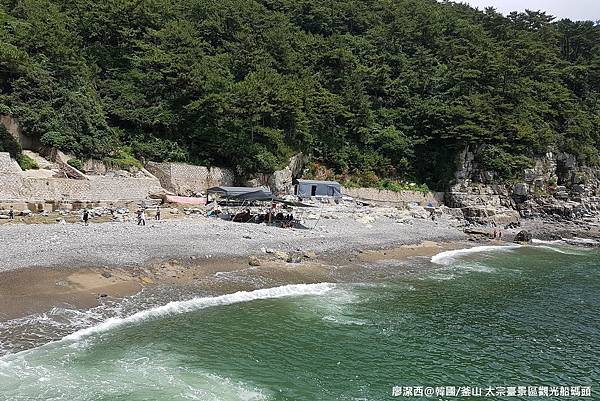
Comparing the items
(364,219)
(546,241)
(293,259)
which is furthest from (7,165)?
(546,241)

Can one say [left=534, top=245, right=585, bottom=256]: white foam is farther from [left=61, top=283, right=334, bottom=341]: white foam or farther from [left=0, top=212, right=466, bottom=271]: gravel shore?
[left=61, top=283, right=334, bottom=341]: white foam

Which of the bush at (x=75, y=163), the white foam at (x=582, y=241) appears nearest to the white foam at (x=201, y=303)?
the bush at (x=75, y=163)

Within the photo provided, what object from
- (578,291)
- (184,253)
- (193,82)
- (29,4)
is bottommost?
(578,291)

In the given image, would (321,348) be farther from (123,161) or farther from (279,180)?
(279,180)

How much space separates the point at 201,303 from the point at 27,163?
22.7 metres

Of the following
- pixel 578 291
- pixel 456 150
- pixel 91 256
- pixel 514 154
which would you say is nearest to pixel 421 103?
pixel 456 150

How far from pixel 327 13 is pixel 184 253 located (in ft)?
210

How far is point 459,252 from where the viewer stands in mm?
32562

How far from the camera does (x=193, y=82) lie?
147 feet

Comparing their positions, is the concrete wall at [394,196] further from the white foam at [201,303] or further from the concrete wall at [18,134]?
the white foam at [201,303]

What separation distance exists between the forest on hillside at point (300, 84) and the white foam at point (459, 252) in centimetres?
1889

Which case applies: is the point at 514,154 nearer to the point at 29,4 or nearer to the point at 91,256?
the point at 91,256

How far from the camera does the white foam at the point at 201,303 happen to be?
13688 millimetres

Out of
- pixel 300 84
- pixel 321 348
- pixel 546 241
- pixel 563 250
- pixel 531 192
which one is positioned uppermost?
pixel 300 84
